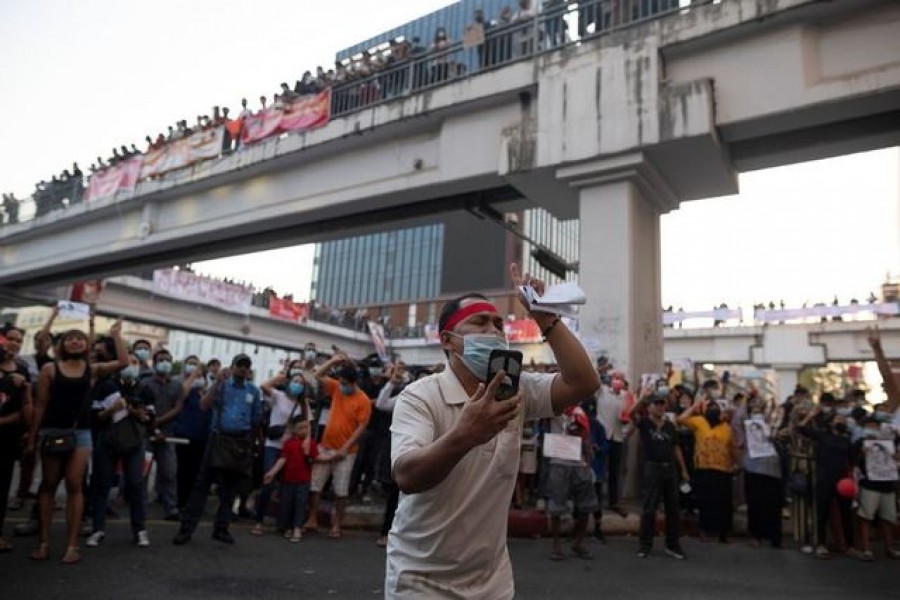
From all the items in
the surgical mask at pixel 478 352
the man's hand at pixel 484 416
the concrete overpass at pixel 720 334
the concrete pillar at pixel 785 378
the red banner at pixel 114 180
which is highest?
the red banner at pixel 114 180

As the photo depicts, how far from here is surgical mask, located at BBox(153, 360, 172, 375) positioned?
8125 millimetres

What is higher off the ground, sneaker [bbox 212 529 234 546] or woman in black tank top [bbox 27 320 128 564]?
woman in black tank top [bbox 27 320 128 564]

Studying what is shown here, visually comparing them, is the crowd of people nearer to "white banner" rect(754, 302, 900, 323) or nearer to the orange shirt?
the orange shirt

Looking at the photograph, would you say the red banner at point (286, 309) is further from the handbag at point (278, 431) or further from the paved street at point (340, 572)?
the paved street at point (340, 572)

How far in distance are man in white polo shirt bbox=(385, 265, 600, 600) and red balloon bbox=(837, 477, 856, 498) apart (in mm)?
7710

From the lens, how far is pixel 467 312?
2521 mm

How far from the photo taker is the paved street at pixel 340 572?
5.15 m

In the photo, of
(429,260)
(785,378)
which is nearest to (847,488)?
(785,378)

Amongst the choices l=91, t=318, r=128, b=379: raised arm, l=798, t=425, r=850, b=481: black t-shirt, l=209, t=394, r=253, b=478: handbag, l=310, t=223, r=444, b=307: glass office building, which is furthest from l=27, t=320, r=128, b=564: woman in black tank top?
l=310, t=223, r=444, b=307: glass office building

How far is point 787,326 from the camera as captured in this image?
A: 2834cm

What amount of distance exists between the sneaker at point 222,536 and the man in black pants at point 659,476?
445cm

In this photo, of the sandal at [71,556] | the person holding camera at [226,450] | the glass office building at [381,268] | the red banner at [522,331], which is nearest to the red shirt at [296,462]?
the person holding camera at [226,450]

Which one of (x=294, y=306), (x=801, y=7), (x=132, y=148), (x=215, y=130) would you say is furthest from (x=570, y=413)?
(x=294, y=306)

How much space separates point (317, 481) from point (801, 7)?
9.70 meters
